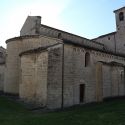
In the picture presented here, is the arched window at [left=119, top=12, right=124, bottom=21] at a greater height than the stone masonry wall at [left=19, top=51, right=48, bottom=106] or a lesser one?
greater

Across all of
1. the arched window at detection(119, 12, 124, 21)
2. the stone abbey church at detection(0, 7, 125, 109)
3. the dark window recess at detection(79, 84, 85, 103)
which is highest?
the arched window at detection(119, 12, 124, 21)

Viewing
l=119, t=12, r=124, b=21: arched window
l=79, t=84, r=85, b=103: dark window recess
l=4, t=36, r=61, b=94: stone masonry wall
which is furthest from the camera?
l=119, t=12, r=124, b=21: arched window

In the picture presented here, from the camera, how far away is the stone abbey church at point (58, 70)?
52.8 feet

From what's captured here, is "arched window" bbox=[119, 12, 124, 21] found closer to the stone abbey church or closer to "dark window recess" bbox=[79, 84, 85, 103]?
the stone abbey church

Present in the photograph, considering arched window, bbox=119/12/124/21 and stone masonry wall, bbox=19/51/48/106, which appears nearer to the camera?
stone masonry wall, bbox=19/51/48/106

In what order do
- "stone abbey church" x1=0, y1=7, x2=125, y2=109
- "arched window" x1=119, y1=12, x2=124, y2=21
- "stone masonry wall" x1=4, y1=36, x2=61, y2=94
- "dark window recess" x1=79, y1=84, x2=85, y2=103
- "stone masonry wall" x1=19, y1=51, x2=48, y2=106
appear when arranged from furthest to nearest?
"arched window" x1=119, y1=12, x2=124, y2=21
"stone masonry wall" x1=4, y1=36, x2=61, y2=94
"dark window recess" x1=79, y1=84, x2=85, y2=103
"stone abbey church" x1=0, y1=7, x2=125, y2=109
"stone masonry wall" x1=19, y1=51, x2=48, y2=106

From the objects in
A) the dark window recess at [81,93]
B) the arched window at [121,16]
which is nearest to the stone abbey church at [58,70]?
the dark window recess at [81,93]

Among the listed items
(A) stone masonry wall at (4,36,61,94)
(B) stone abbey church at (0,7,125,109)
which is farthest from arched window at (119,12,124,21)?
(A) stone masonry wall at (4,36,61,94)

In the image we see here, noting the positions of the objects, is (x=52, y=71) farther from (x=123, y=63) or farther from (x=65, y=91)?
(x=123, y=63)

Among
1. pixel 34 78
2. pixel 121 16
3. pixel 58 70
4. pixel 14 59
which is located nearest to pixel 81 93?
pixel 58 70

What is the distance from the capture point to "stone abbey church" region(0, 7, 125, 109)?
16.1 m

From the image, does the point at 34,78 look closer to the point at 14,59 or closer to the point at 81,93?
the point at 81,93

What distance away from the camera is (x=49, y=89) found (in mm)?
15578

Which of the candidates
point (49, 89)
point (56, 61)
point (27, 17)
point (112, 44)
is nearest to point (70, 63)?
point (56, 61)
